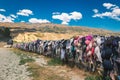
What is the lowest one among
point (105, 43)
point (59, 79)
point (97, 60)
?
point (59, 79)

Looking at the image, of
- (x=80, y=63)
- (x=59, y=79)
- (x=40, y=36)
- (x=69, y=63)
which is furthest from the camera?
(x=40, y=36)

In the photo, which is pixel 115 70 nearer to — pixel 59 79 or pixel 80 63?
pixel 59 79

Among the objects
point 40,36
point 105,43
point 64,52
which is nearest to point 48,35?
point 40,36

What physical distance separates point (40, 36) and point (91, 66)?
119553 mm

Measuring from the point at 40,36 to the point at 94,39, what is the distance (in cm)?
11936

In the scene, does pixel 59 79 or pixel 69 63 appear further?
pixel 69 63

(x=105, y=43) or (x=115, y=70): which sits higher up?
(x=105, y=43)

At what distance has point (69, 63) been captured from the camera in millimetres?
20906

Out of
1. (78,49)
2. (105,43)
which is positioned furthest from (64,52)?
(105,43)

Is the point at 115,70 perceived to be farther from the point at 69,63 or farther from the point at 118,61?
the point at 69,63

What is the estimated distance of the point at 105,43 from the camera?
14.2 m

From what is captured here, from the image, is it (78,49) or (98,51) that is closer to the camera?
(98,51)

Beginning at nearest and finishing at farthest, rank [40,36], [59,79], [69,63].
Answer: [59,79] → [69,63] → [40,36]

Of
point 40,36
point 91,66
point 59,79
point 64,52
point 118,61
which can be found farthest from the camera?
point 40,36
